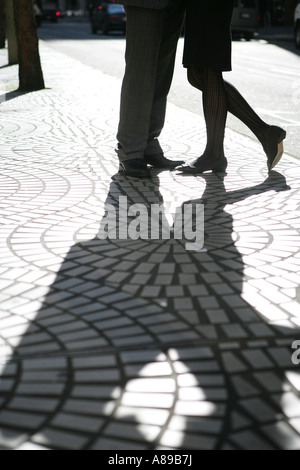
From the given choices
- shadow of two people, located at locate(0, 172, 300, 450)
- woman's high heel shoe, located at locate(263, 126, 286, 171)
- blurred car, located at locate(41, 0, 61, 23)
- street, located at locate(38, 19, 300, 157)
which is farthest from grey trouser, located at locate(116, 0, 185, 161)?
blurred car, located at locate(41, 0, 61, 23)

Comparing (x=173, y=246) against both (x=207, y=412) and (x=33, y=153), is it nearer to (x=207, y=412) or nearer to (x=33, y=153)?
(x=207, y=412)

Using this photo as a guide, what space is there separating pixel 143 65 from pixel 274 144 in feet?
3.36

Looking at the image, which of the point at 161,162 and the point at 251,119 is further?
the point at 161,162

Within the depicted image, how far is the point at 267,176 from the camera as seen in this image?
5.03 metres

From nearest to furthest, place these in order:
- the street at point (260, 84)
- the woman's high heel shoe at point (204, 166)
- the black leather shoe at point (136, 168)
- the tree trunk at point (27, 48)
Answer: the black leather shoe at point (136, 168)
the woman's high heel shoe at point (204, 166)
the street at point (260, 84)
the tree trunk at point (27, 48)

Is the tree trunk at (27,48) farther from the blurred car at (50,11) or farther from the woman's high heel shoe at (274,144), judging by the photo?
the blurred car at (50,11)

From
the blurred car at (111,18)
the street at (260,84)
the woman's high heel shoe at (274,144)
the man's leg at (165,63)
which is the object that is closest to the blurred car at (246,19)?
the blurred car at (111,18)

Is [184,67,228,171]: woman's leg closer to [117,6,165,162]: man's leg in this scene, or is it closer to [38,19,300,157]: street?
[117,6,165,162]: man's leg

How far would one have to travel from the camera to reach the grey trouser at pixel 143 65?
4766mm

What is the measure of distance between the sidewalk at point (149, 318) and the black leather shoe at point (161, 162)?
11.5 inches

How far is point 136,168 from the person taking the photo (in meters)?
4.98

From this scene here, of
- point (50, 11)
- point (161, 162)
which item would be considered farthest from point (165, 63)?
point (50, 11)

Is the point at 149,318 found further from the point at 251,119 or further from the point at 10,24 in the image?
the point at 10,24
